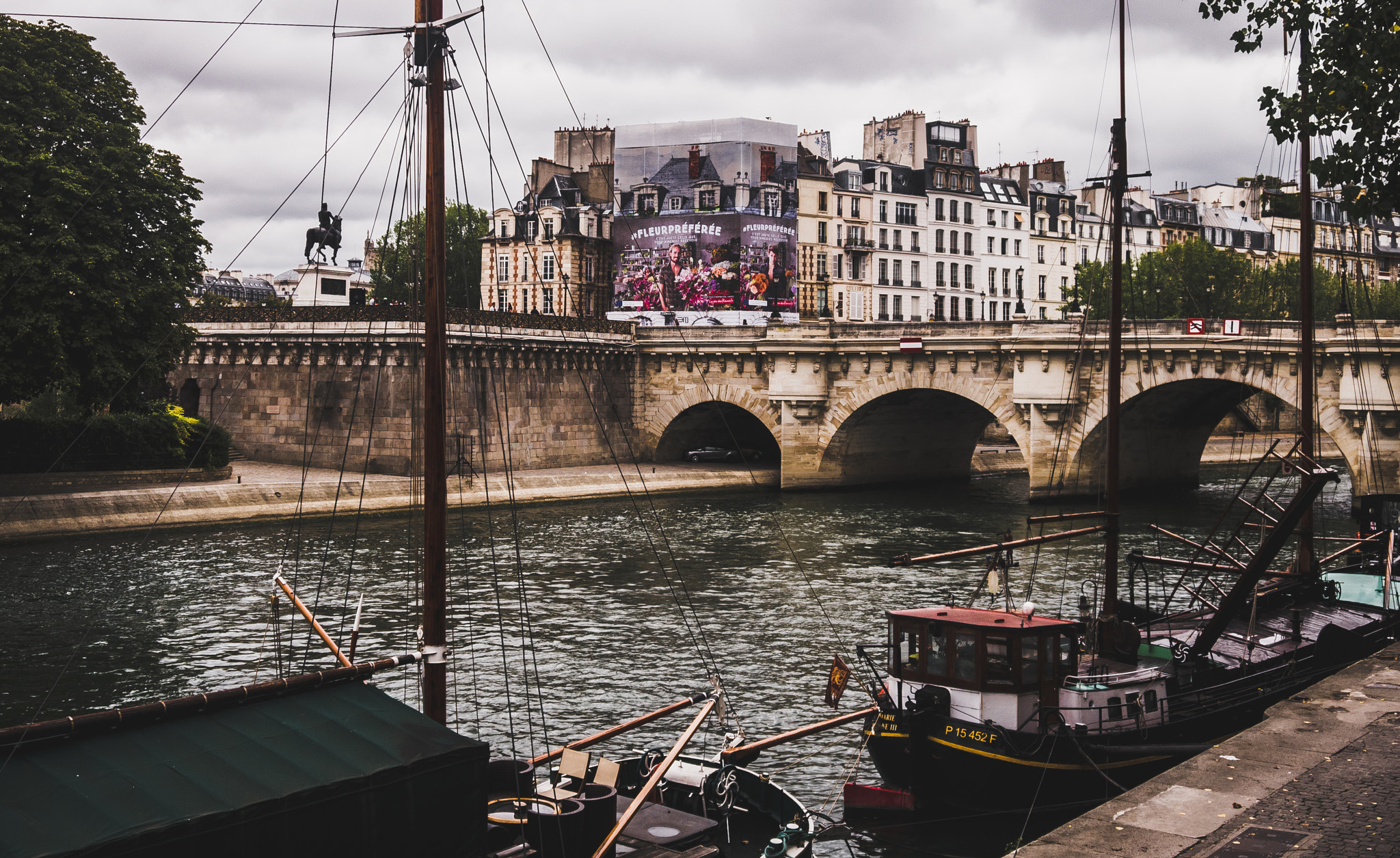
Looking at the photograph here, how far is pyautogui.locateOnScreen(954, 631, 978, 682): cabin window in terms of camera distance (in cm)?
Answer: 1916

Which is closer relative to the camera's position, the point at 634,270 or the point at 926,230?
the point at 634,270

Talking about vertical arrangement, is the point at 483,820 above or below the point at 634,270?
below

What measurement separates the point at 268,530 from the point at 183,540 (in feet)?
10.7

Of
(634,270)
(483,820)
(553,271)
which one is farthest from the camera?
(553,271)

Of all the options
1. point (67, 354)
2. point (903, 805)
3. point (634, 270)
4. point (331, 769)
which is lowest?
point (903, 805)

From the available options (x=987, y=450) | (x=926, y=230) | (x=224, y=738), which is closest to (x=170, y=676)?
(x=224, y=738)

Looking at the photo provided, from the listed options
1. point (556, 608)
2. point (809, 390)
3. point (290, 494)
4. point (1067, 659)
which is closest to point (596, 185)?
point (809, 390)

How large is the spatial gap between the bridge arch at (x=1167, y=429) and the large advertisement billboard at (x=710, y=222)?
2541cm

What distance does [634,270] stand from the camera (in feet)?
261

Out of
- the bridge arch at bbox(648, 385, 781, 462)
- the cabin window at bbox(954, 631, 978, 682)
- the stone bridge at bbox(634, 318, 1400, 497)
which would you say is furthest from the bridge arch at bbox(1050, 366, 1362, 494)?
the cabin window at bbox(954, 631, 978, 682)

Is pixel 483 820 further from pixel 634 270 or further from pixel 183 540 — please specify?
pixel 634 270

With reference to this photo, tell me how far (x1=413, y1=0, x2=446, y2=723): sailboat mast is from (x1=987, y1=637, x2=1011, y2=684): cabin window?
8500 mm

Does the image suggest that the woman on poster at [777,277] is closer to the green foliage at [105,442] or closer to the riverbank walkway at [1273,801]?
the green foliage at [105,442]

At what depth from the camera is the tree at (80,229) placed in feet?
128
